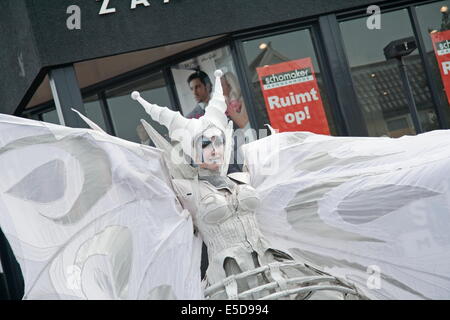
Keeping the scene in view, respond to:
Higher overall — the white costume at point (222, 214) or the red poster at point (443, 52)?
the red poster at point (443, 52)

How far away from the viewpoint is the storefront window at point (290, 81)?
9.14 meters

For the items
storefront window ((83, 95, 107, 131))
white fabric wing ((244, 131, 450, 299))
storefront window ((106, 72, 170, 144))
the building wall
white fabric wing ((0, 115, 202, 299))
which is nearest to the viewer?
white fabric wing ((0, 115, 202, 299))

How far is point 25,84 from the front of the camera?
29.9 ft

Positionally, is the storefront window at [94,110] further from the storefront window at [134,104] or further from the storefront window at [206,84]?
the storefront window at [206,84]

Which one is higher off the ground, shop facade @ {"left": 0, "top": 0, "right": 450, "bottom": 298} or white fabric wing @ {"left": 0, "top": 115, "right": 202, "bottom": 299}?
shop facade @ {"left": 0, "top": 0, "right": 450, "bottom": 298}

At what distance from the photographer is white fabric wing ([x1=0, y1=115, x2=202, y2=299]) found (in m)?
4.21

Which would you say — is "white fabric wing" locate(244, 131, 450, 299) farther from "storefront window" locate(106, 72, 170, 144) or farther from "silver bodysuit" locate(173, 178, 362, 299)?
"storefront window" locate(106, 72, 170, 144)

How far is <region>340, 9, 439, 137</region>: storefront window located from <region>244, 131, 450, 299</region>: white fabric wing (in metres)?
4.14

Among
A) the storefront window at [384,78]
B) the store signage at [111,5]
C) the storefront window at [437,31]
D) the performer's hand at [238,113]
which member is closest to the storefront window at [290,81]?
the performer's hand at [238,113]

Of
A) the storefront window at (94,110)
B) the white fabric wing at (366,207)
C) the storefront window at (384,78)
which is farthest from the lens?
the storefront window at (94,110)

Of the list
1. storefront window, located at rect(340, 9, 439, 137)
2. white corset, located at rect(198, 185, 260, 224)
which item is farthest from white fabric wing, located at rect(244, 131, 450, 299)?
storefront window, located at rect(340, 9, 439, 137)

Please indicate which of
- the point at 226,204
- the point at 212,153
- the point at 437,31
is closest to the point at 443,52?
the point at 437,31

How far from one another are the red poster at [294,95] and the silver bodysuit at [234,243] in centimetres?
416

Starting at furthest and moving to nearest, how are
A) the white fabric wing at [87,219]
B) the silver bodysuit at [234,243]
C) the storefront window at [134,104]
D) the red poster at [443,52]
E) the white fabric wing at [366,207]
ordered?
the storefront window at [134,104], the red poster at [443,52], the white fabric wing at [366,207], the silver bodysuit at [234,243], the white fabric wing at [87,219]
